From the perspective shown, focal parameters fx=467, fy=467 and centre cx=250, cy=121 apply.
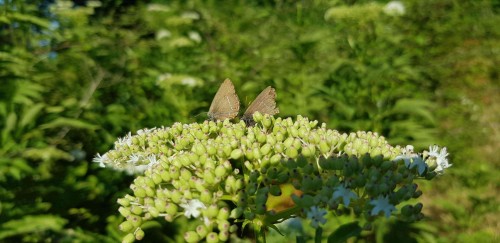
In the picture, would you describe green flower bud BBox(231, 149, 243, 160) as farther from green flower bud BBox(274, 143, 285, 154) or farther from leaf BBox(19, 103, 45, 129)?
leaf BBox(19, 103, 45, 129)

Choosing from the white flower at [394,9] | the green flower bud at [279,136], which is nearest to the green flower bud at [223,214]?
the green flower bud at [279,136]

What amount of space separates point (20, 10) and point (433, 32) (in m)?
6.70

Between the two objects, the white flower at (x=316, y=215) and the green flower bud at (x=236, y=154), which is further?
the green flower bud at (x=236, y=154)

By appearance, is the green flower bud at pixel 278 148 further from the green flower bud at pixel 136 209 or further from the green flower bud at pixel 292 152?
the green flower bud at pixel 136 209

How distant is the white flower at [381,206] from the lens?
5.56ft

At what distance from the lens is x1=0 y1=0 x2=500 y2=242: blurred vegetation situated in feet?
12.4

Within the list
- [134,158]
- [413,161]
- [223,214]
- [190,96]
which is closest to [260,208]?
[223,214]

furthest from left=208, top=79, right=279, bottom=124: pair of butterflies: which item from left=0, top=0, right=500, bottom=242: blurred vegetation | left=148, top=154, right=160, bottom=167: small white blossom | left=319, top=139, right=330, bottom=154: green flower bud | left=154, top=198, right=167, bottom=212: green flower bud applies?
left=0, top=0, right=500, bottom=242: blurred vegetation

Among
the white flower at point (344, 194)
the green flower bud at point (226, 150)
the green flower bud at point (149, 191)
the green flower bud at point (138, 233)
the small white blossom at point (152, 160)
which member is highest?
the white flower at point (344, 194)

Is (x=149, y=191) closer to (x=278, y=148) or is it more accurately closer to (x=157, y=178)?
(x=157, y=178)

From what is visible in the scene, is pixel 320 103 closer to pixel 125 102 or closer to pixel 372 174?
pixel 125 102

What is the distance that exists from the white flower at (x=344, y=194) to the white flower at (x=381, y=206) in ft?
0.25

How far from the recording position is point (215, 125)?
2.37 metres

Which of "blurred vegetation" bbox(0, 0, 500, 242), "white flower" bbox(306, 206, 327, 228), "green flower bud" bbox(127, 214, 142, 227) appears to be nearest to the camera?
"white flower" bbox(306, 206, 327, 228)
